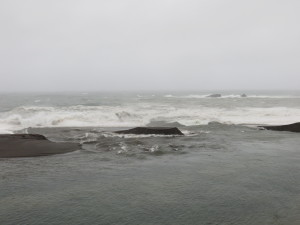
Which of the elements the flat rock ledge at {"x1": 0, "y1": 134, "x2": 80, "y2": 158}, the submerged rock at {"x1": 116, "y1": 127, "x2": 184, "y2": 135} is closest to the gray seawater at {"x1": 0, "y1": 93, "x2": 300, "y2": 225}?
the flat rock ledge at {"x1": 0, "y1": 134, "x2": 80, "y2": 158}

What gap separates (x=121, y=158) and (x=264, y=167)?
184 inches

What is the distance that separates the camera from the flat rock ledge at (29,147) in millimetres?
11491

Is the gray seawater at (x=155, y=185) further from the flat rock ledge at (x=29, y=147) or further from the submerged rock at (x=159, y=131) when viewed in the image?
the submerged rock at (x=159, y=131)

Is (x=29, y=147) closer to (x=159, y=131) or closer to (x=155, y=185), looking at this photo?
(x=155, y=185)

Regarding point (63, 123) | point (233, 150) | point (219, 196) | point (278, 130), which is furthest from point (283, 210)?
point (63, 123)

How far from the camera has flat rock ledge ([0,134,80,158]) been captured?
11.5 m

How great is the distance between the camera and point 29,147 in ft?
39.9

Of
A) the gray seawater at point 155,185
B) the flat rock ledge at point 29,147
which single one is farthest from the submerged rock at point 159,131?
the flat rock ledge at point 29,147

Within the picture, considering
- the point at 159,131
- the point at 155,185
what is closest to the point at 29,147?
the point at 155,185

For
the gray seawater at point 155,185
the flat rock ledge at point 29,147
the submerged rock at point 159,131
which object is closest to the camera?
the gray seawater at point 155,185

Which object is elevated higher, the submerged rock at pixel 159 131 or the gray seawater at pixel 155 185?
the submerged rock at pixel 159 131

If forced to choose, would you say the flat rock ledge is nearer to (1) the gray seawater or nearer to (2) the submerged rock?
(1) the gray seawater

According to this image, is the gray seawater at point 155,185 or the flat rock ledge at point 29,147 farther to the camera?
the flat rock ledge at point 29,147

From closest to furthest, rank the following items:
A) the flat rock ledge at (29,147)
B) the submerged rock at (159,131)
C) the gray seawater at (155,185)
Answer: the gray seawater at (155,185), the flat rock ledge at (29,147), the submerged rock at (159,131)
